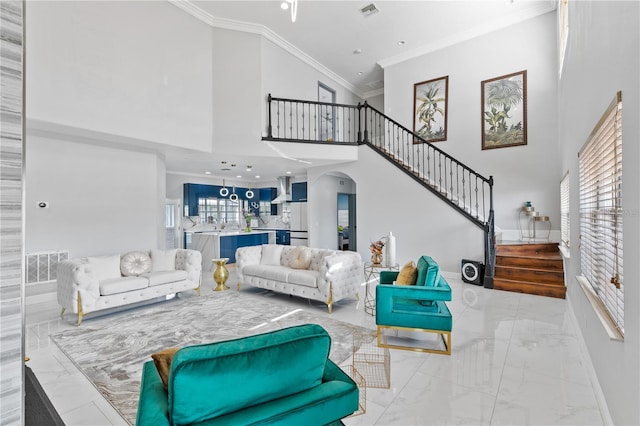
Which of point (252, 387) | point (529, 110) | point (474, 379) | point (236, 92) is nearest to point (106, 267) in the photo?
point (236, 92)

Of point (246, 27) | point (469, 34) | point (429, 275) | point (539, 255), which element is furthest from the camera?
point (469, 34)

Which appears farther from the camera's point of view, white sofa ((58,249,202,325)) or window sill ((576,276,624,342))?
white sofa ((58,249,202,325))

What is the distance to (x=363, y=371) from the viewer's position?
2656mm

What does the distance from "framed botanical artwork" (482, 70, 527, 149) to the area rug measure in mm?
5591

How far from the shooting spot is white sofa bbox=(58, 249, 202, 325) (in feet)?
12.7

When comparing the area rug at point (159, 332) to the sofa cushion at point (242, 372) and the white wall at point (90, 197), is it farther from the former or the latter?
the white wall at point (90, 197)

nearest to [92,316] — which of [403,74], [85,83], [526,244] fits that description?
[85,83]

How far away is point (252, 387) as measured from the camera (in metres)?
1.09

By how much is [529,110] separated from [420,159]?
8.15 feet

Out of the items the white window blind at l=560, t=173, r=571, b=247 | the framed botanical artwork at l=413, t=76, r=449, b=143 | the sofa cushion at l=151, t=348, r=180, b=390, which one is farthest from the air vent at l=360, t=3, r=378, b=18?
the sofa cushion at l=151, t=348, r=180, b=390

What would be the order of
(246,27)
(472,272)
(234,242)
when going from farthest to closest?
(234,242) → (246,27) → (472,272)

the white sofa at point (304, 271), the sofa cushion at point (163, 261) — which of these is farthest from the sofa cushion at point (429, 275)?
the sofa cushion at point (163, 261)

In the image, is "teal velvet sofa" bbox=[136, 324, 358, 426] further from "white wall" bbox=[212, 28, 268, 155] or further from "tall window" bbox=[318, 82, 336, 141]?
"tall window" bbox=[318, 82, 336, 141]

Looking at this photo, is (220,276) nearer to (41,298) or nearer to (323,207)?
(41,298)
